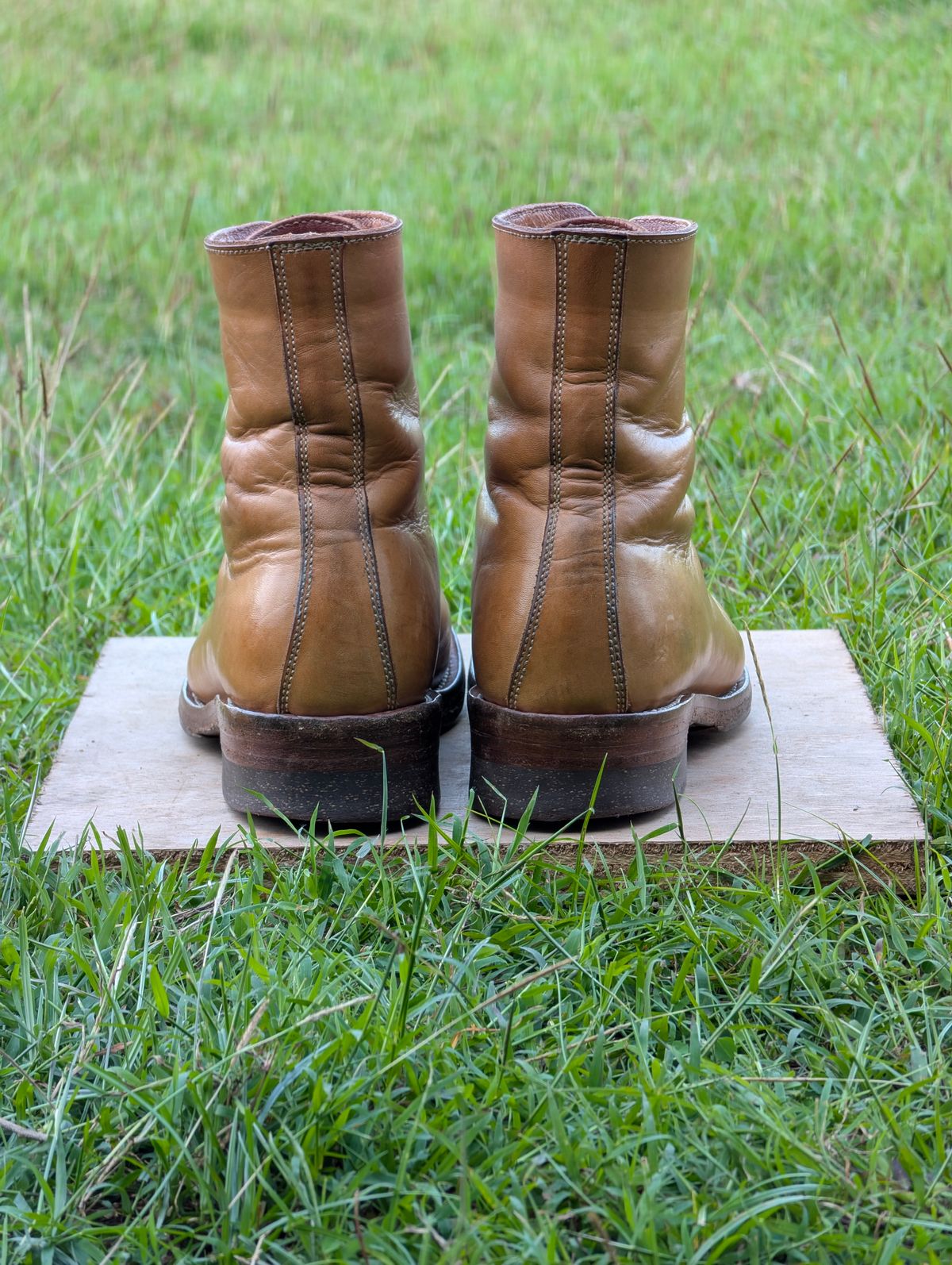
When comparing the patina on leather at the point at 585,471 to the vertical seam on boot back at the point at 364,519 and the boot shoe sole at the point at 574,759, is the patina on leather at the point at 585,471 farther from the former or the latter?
the vertical seam on boot back at the point at 364,519

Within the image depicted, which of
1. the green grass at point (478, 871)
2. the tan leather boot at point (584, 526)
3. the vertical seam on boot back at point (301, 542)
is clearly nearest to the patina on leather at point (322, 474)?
the vertical seam on boot back at point (301, 542)

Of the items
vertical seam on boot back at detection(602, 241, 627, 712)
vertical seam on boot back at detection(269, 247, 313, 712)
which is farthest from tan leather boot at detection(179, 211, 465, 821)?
vertical seam on boot back at detection(602, 241, 627, 712)

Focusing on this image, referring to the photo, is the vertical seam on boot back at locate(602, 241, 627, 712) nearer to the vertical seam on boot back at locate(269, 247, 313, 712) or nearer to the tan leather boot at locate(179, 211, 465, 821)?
the tan leather boot at locate(179, 211, 465, 821)

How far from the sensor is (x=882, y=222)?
165 inches

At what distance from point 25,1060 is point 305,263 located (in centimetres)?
94

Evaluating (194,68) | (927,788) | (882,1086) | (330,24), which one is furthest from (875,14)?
(882,1086)

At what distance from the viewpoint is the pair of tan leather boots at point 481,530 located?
62.4 inches

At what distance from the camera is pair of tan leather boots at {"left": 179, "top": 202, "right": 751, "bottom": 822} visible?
159 centimetres

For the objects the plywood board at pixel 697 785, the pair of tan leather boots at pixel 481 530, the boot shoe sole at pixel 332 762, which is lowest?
the plywood board at pixel 697 785

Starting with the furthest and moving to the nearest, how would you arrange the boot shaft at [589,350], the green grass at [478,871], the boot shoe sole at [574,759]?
1. the boot shoe sole at [574,759]
2. the boot shaft at [589,350]
3. the green grass at [478,871]

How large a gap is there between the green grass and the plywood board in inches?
2.3

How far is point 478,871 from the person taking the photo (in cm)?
170

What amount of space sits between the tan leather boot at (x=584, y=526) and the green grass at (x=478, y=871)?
5.7 inches

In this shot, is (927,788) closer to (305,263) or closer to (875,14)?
(305,263)
